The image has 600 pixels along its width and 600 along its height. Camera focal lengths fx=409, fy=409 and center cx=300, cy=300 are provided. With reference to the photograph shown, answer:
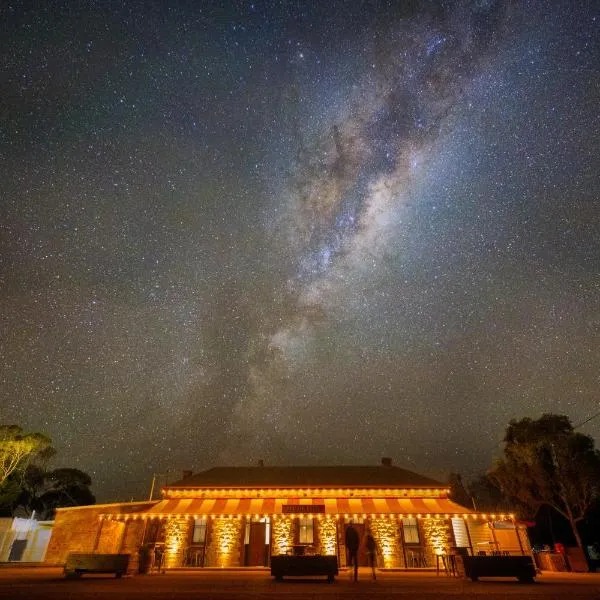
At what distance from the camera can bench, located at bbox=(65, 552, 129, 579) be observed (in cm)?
1161

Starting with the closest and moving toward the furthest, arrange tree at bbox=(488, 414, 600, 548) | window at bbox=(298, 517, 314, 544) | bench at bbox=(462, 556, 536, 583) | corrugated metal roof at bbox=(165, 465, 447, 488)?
bench at bbox=(462, 556, 536, 583) → window at bbox=(298, 517, 314, 544) → corrugated metal roof at bbox=(165, 465, 447, 488) → tree at bbox=(488, 414, 600, 548)

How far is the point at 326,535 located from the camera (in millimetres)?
18734

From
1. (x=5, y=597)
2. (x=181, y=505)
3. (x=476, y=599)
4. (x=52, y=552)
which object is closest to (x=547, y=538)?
(x=181, y=505)

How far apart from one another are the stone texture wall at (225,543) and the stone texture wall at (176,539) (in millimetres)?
1115

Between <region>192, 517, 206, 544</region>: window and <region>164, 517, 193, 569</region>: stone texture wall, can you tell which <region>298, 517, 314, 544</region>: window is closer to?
<region>192, 517, 206, 544</region>: window

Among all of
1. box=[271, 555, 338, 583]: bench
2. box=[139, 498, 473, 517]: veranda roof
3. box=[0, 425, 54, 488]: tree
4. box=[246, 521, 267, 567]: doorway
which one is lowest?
box=[271, 555, 338, 583]: bench

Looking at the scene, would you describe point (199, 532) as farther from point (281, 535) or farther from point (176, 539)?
point (281, 535)

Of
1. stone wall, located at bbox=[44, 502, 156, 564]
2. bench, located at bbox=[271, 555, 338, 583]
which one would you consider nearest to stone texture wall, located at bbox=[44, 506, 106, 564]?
stone wall, located at bbox=[44, 502, 156, 564]

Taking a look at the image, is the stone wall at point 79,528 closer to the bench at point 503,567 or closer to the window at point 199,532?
the window at point 199,532

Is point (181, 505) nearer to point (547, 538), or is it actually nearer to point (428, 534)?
point (428, 534)

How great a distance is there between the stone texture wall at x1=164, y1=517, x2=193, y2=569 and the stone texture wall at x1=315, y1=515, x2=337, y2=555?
6.02 metres

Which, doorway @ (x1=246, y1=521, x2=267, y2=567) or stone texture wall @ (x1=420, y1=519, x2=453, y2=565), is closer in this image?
stone texture wall @ (x1=420, y1=519, x2=453, y2=565)

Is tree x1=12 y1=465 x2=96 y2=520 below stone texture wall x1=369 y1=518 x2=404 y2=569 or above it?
above

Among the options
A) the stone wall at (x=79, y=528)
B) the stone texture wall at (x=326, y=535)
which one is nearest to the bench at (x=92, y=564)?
the stone wall at (x=79, y=528)
